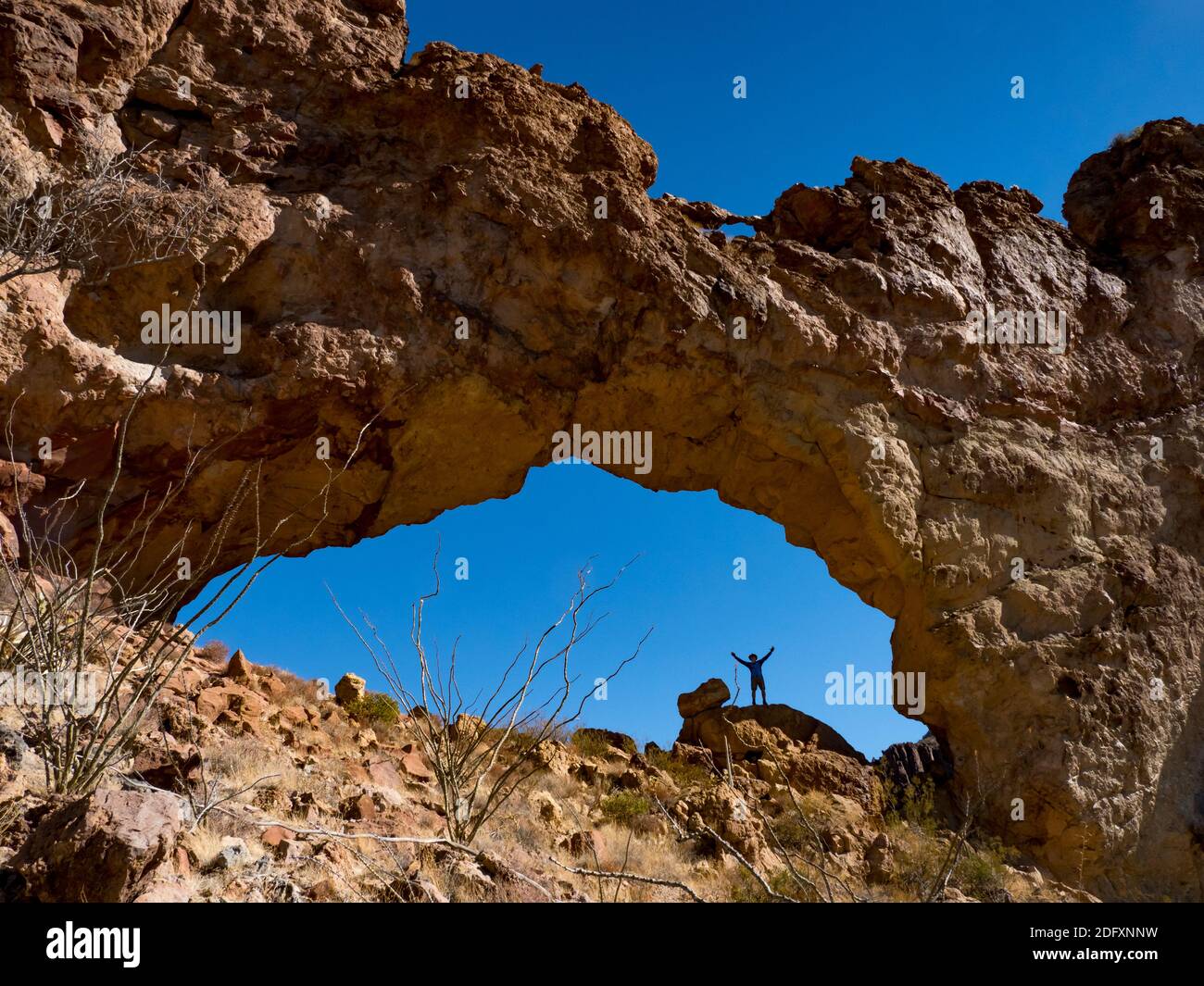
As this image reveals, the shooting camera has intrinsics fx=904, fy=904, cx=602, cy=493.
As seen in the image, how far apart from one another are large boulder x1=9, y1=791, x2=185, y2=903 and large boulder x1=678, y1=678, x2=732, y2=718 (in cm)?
993

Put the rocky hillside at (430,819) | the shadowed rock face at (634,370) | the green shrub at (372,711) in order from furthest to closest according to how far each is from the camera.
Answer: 1. the green shrub at (372,711)
2. the shadowed rock face at (634,370)
3. the rocky hillside at (430,819)

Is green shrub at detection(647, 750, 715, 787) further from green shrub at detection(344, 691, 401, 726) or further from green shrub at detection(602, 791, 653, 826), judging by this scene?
green shrub at detection(344, 691, 401, 726)

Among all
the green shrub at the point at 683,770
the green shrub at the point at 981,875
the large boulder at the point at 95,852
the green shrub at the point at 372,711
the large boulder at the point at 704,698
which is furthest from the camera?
the large boulder at the point at 704,698

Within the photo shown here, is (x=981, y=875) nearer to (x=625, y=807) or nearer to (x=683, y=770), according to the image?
(x=625, y=807)

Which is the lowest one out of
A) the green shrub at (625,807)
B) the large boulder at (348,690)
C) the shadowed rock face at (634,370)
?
the green shrub at (625,807)

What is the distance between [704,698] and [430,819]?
6.46 m

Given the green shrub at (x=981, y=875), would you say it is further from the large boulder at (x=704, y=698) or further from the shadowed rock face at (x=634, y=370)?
the large boulder at (x=704, y=698)

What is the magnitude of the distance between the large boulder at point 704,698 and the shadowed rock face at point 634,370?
3.05 meters

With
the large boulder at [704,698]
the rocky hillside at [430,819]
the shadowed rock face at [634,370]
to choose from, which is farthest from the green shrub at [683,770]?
the shadowed rock face at [634,370]

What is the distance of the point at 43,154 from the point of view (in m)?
8.55

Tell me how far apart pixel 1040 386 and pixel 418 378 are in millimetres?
7572

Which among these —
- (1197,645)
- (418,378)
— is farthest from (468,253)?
(1197,645)

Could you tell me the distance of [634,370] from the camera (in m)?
10.0

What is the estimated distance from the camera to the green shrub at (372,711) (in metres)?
10.5
